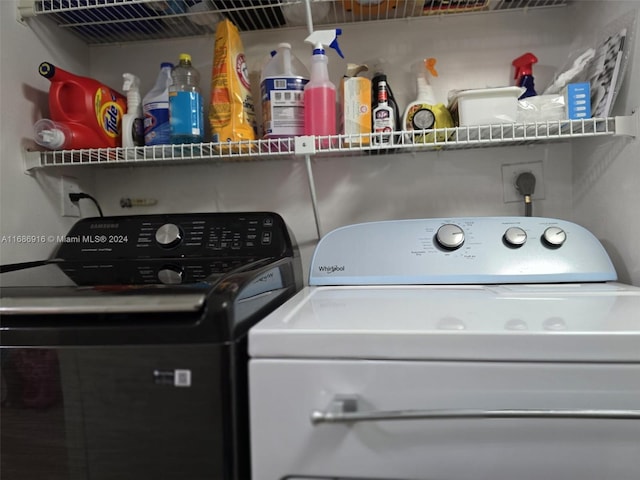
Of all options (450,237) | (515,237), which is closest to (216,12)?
(450,237)

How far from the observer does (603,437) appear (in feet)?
1.88

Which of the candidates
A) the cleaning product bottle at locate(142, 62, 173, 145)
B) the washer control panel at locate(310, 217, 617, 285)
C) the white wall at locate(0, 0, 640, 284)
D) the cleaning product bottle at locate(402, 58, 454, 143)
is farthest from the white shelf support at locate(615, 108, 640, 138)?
the cleaning product bottle at locate(142, 62, 173, 145)

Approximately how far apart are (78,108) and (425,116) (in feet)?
3.10

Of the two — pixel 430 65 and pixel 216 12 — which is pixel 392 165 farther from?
pixel 216 12

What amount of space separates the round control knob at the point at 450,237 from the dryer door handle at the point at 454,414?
0.52 meters

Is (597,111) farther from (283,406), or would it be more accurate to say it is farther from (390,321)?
(283,406)

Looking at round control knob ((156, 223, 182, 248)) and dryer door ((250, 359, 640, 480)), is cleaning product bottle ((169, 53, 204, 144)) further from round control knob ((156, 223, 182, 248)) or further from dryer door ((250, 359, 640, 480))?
dryer door ((250, 359, 640, 480))

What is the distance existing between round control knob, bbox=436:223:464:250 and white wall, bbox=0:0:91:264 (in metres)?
1.07

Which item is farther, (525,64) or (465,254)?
(525,64)

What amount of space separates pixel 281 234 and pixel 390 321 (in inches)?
21.5

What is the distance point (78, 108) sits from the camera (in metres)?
1.17

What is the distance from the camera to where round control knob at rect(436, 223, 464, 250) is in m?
1.04

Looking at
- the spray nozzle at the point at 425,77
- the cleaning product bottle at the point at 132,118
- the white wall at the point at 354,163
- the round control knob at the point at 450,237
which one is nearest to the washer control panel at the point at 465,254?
the round control knob at the point at 450,237

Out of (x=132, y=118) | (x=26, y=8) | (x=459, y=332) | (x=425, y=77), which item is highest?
(x=26, y=8)
